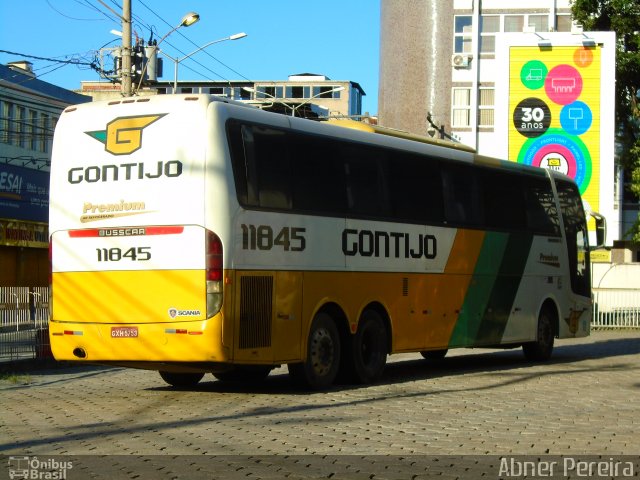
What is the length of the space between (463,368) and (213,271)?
8209 millimetres

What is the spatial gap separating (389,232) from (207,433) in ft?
23.0

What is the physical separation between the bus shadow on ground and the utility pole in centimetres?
832

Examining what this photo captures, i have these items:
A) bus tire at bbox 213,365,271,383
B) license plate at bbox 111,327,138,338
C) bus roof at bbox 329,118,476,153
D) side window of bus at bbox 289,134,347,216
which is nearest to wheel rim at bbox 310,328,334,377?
side window of bus at bbox 289,134,347,216

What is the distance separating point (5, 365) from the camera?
65.8ft

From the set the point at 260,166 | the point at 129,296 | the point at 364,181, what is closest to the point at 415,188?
the point at 364,181

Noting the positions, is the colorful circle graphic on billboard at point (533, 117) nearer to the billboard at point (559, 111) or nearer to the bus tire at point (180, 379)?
the billboard at point (559, 111)

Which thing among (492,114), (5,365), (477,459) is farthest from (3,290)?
(492,114)

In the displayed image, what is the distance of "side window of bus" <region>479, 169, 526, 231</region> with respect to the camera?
2047cm

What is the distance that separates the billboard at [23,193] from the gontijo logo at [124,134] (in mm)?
42787

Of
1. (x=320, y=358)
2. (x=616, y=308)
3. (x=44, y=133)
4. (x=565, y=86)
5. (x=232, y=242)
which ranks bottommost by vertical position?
(x=616, y=308)

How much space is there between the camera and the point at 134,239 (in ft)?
47.5

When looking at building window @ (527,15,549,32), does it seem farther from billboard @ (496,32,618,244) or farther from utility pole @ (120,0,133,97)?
utility pole @ (120,0,133,97)

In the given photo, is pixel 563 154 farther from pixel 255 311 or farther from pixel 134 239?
pixel 134 239

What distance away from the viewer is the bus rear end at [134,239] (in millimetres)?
14078
